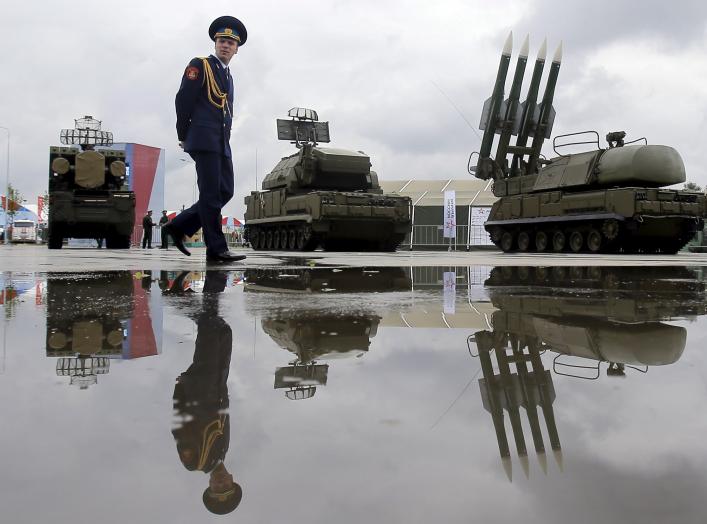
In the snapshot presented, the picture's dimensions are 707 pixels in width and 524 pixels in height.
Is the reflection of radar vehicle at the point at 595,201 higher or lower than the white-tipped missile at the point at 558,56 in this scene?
lower

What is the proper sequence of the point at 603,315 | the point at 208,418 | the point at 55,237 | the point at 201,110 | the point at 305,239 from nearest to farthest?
the point at 208,418
the point at 603,315
the point at 201,110
the point at 55,237
the point at 305,239

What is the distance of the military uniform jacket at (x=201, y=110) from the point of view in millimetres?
6461

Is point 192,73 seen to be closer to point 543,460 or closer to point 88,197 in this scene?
point 543,460

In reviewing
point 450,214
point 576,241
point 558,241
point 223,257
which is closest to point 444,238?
point 450,214

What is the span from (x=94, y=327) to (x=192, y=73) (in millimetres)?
4508

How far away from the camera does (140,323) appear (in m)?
2.53

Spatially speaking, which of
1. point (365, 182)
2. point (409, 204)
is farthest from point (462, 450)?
point (365, 182)

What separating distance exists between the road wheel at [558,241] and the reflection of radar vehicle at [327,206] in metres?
4.25

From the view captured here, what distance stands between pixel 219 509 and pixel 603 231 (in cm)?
1753

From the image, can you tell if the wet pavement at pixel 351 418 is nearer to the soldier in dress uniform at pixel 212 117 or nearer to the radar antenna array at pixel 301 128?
the soldier in dress uniform at pixel 212 117

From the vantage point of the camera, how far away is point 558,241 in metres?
19.3

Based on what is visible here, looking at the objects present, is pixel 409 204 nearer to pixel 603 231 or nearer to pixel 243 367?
pixel 603 231

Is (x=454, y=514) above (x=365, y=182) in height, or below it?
below

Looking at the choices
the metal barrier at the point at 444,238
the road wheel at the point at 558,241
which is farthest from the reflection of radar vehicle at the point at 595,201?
the metal barrier at the point at 444,238
